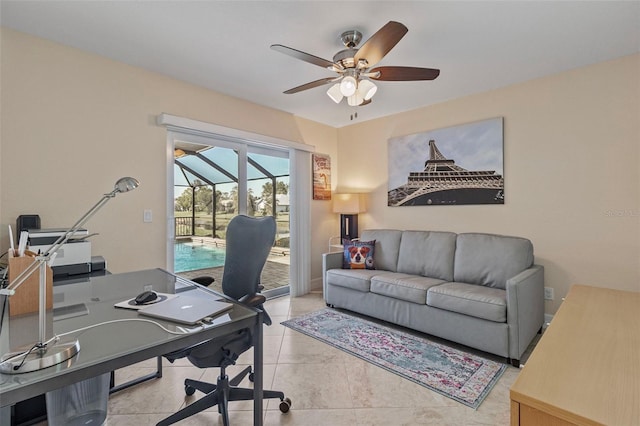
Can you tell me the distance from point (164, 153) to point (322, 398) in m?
2.57

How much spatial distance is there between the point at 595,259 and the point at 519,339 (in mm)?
1189

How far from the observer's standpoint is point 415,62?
104 inches

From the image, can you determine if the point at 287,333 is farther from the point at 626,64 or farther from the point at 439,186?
the point at 626,64

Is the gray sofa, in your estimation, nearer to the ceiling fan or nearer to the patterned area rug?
the patterned area rug

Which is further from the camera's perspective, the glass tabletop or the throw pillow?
the throw pillow

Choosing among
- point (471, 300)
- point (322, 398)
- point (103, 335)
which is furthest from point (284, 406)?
point (471, 300)

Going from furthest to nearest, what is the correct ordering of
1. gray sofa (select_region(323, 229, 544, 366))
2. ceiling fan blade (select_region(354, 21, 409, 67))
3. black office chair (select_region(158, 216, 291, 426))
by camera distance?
gray sofa (select_region(323, 229, 544, 366)), ceiling fan blade (select_region(354, 21, 409, 67)), black office chair (select_region(158, 216, 291, 426))

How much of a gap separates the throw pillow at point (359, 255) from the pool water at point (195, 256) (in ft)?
4.91

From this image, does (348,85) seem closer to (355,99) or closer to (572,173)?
(355,99)

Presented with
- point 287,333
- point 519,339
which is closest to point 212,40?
point 287,333

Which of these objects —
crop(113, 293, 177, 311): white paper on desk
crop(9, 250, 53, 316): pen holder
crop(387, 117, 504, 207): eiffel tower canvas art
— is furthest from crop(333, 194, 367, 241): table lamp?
crop(9, 250, 53, 316): pen holder

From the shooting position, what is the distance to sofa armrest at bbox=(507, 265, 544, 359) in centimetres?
224

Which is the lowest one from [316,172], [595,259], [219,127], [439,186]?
[595,259]

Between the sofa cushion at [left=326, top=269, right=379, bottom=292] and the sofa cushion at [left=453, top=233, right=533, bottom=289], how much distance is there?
899 millimetres
